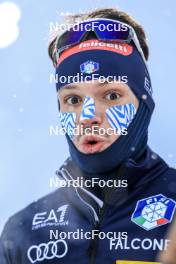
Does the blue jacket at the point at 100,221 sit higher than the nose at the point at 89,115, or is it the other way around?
the nose at the point at 89,115

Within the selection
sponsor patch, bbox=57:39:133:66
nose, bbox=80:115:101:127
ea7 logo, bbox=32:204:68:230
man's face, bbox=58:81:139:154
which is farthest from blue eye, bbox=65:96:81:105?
ea7 logo, bbox=32:204:68:230

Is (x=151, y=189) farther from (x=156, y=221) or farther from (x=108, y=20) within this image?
(x=108, y=20)

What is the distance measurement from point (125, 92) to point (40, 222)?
936 millimetres

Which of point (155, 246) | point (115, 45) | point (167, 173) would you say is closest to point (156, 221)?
point (155, 246)

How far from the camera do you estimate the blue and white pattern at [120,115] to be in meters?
2.70

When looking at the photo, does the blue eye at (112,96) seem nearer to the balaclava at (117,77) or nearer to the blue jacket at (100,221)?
the balaclava at (117,77)

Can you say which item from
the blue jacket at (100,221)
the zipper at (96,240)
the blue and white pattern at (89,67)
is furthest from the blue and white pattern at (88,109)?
the zipper at (96,240)

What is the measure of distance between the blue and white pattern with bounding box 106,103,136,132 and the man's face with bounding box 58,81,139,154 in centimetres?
2

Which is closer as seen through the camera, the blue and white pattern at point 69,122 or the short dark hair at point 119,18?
the blue and white pattern at point 69,122

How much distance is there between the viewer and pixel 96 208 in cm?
252

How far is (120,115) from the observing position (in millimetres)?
2717

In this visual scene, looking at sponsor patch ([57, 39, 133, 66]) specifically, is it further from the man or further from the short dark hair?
the short dark hair

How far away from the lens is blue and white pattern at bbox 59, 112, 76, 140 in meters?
2.75

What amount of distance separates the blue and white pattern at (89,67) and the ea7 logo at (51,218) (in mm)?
842
